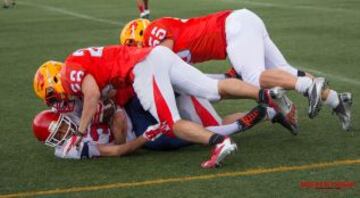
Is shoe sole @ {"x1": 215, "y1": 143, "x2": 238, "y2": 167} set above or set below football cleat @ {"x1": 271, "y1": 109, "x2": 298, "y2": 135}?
above

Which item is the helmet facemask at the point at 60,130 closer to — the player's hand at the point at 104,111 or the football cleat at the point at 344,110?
the player's hand at the point at 104,111

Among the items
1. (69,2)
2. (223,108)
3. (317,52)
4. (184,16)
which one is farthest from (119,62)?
(69,2)

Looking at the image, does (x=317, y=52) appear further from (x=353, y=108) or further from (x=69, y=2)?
(x=69, y=2)

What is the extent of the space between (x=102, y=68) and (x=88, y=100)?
0.34 m

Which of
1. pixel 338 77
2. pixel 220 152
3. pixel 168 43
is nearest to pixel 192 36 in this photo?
pixel 168 43

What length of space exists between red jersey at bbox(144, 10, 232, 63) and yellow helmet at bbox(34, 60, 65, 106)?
0.90 meters

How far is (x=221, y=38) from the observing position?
691 centimetres

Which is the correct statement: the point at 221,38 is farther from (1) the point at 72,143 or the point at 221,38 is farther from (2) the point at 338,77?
(2) the point at 338,77

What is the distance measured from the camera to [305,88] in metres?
6.30

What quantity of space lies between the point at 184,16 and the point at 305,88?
11728 mm

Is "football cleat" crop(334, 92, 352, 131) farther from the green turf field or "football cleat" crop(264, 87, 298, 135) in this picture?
"football cleat" crop(264, 87, 298, 135)

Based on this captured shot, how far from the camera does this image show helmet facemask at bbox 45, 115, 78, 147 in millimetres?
6223

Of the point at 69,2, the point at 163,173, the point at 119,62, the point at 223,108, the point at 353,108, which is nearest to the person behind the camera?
the point at 163,173

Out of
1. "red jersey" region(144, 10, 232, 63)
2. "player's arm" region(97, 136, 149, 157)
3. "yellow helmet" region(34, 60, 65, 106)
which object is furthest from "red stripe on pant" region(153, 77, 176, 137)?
"red jersey" region(144, 10, 232, 63)
